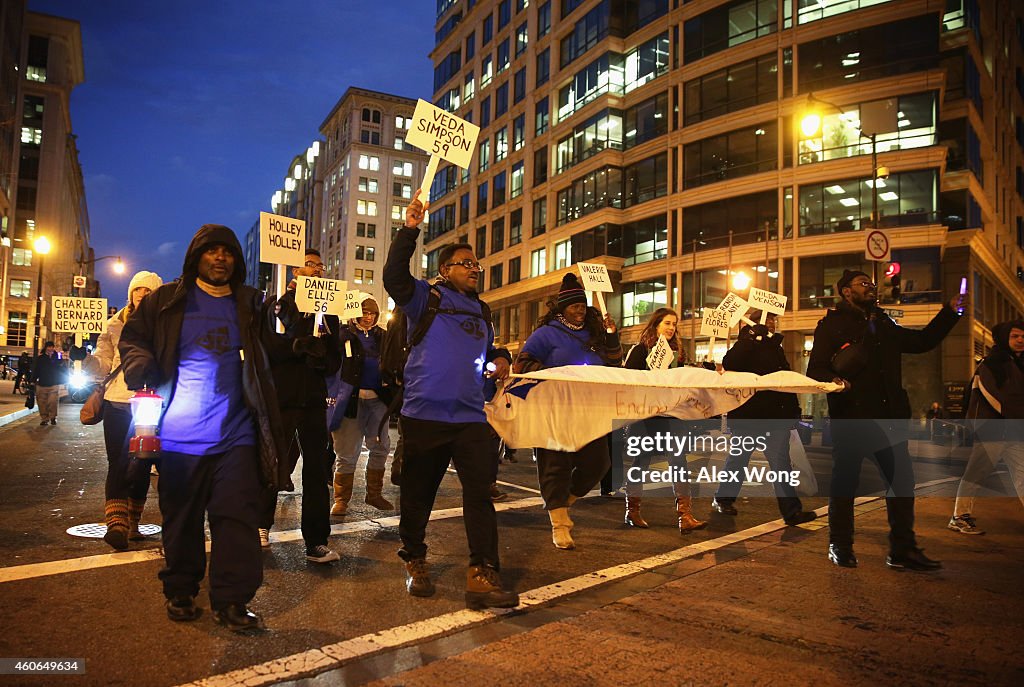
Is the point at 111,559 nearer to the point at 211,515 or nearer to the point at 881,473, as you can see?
the point at 211,515

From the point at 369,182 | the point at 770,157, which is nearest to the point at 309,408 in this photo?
the point at 770,157

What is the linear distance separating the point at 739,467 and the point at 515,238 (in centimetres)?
4626

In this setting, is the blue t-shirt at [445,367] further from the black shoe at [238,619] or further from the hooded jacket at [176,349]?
the black shoe at [238,619]

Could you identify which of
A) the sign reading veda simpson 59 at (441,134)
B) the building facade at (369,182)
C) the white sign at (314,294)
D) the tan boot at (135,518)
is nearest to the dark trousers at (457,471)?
the white sign at (314,294)

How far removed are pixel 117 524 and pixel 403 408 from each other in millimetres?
2504

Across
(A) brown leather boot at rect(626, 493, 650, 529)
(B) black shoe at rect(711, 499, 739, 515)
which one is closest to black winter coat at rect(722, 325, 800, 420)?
(B) black shoe at rect(711, 499, 739, 515)

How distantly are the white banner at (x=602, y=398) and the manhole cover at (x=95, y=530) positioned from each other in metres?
2.97

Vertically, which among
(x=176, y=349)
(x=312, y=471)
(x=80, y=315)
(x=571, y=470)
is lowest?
(x=571, y=470)

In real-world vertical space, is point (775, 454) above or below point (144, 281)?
below

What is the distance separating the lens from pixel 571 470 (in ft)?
20.4

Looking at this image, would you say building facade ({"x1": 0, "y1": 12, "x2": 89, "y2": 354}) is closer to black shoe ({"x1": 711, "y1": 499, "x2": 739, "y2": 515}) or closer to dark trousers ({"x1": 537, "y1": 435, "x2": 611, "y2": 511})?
black shoe ({"x1": 711, "y1": 499, "x2": 739, "y2": 515})

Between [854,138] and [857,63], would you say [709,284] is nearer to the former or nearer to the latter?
[854,138]

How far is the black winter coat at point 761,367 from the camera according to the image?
7340mm

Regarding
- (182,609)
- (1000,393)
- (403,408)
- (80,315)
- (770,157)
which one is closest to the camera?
(182,609)
